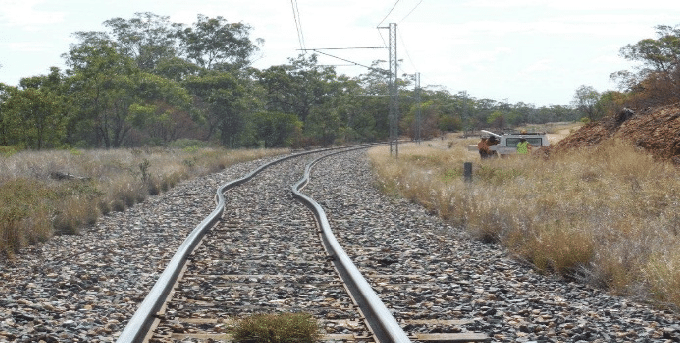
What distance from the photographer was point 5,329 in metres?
5.83

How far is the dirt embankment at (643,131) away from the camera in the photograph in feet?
65.1

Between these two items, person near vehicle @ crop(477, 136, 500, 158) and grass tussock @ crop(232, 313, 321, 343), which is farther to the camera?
person near vehicle @ crop(477, 136, 500, 158)

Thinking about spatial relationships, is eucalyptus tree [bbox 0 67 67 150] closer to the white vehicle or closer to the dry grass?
Answer: the dry grass

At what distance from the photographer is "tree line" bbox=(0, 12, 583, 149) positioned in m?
47.2

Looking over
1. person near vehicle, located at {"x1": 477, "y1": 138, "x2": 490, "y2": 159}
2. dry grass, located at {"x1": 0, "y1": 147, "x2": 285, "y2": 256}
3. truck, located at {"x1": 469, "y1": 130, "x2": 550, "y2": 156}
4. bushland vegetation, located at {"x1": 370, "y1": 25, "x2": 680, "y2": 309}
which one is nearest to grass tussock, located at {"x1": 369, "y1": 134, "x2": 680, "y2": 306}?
bushland vegetation, located at {"x1": 370, "y1": 25, "x2": 680, "y2": 309}

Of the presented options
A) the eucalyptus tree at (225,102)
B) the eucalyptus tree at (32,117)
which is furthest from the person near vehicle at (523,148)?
the eucalyptus tree at (225,102)

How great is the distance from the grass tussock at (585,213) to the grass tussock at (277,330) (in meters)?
3.12

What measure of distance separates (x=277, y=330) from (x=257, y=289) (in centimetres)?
208

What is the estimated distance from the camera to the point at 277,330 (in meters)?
5.49

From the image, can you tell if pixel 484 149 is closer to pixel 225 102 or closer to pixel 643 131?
pixel 643 131

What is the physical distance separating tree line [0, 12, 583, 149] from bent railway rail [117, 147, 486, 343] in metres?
29.5

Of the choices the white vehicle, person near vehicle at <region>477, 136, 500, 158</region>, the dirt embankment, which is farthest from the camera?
person near vehicle at <region>477, 136, 500, 158</region>

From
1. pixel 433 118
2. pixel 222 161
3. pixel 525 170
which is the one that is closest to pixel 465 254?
pixel 525 170

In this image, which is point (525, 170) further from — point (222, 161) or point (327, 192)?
point (222, 161)
